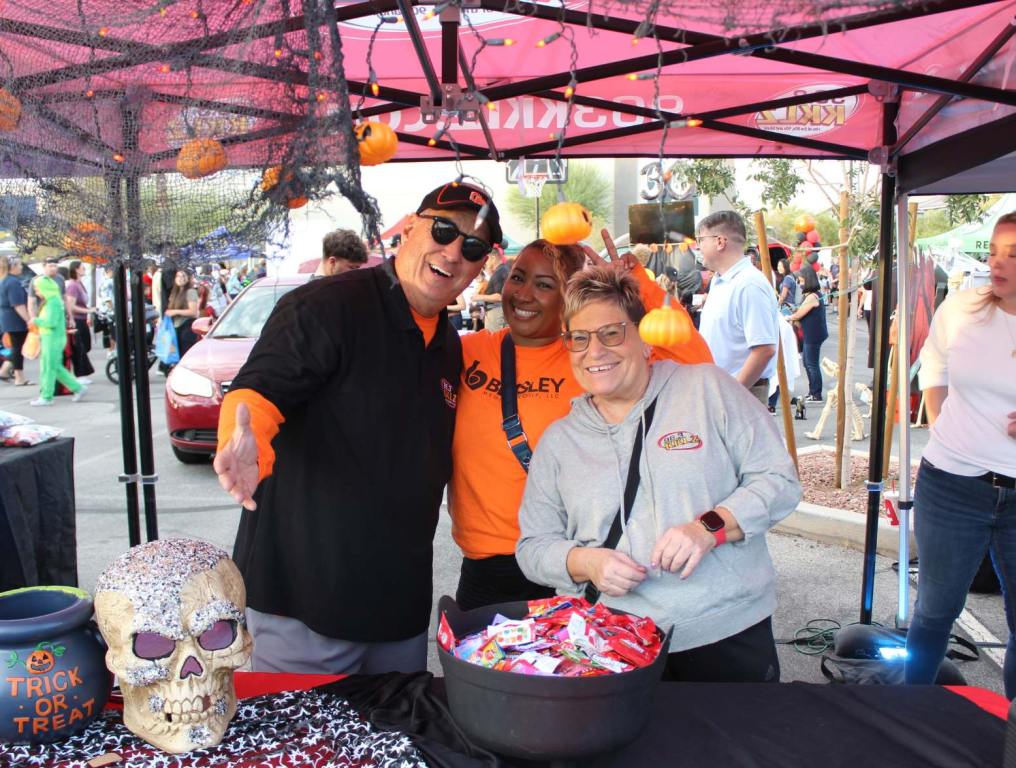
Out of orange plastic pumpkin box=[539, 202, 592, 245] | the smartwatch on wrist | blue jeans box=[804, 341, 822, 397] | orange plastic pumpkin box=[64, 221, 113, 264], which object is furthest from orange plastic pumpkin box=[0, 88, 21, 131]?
blue jeans box=[804, 341, 822, 397]

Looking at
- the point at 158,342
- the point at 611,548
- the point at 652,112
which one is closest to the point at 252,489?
the point at 611,548

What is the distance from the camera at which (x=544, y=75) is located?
3248 mm

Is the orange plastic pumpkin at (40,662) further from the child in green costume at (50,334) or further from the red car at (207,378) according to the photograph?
the child in green costume at (50,334)

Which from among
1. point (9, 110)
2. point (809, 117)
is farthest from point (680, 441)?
point (809, 117)

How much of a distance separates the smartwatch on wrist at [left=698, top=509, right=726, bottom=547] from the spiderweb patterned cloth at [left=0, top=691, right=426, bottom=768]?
745mm

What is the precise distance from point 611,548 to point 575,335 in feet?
1.63

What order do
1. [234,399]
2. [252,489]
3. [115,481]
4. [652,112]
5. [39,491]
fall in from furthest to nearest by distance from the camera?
[115,481] → [652,112] → [39,491] → [234,399] → [252,489]

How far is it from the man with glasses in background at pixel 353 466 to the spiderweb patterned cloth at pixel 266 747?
432 millimetres

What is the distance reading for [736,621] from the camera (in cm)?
190

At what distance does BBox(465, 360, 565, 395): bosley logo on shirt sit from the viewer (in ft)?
7.67

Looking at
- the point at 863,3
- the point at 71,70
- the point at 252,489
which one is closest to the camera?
the point at 863,3

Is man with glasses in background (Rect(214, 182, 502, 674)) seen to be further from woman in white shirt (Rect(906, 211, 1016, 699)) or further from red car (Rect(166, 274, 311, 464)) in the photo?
red car (Rect(166, 274, 311, 464))

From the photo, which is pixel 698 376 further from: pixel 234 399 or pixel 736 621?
pixel 234 399

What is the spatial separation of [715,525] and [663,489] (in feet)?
0.45
